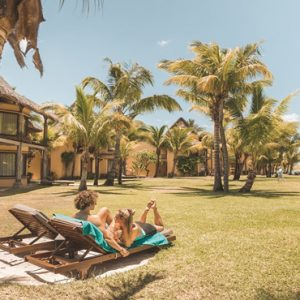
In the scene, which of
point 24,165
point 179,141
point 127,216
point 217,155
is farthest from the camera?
point 179,141

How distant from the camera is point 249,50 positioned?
62.1ft

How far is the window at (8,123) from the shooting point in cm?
2254

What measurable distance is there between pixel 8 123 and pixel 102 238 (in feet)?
65.4

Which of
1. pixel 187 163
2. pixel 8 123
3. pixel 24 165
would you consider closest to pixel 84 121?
pixel 8 123

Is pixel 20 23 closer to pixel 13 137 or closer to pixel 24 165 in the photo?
pixel 13 137

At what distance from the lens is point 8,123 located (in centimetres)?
2278

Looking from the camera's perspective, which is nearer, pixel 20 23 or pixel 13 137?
pixel 20 23

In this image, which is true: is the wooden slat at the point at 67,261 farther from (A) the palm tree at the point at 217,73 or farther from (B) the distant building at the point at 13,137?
(B) the distant building at the point at 13,137

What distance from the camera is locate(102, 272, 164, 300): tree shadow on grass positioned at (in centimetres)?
400

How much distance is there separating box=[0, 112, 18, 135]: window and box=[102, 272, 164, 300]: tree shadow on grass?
20.2 meters

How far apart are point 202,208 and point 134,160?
3357 centimetres

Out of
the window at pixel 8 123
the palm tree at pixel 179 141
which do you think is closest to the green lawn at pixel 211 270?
the window at pixel 8 123

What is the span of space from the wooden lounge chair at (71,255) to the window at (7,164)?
64.8 feet

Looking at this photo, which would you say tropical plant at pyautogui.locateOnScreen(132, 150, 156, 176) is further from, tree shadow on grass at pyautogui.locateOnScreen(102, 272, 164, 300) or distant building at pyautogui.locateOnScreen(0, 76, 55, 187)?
tree shadow on grass at pyautogui.locateOnScreen(102, 272, 164, 300)
